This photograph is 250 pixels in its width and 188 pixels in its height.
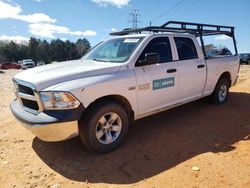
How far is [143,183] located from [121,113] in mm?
1266

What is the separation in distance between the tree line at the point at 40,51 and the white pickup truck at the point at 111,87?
70135 millimetres

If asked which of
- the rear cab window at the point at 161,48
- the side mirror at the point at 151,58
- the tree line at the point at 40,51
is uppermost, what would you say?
the rear cab window at the point at 161,48

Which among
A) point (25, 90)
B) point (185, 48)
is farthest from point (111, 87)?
point (185, 48)

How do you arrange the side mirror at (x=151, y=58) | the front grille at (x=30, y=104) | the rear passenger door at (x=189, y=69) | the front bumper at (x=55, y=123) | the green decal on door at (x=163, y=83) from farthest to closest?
the rear passenger door at (x=189, y=69) → the green decal on door at (x=163, y=83) → the side mirror at (x=151, y=58) → the front grille at (x=30, y=104) → the front bumper at (x=55, y=123)

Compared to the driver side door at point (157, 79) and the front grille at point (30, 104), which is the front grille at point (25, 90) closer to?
the front grille at point (30, 104)

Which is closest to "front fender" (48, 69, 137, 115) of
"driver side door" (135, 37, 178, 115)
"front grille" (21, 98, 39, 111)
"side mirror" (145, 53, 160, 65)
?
"driver side door" (135, 37, 178, 115)

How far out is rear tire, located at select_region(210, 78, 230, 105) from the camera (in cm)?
689

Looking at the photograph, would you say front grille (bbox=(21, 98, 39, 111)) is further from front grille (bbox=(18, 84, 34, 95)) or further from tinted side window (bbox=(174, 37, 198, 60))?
tinted side window (bbox=(174, 37, 198, 60))

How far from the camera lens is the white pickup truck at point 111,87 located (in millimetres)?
3768

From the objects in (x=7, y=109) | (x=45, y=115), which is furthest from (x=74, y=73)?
(x=7, y=109)

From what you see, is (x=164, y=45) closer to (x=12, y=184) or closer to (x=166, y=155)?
(x=166, y=155)

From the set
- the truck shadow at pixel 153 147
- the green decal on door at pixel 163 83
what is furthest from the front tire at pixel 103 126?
the green decal on door at pixel 163 83

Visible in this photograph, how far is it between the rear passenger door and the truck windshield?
42.6 inches

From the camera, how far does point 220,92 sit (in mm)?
7090
